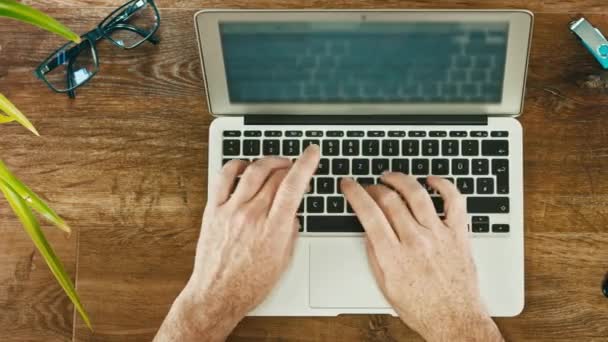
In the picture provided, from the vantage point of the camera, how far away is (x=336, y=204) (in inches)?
36.9

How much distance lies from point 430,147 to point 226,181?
0.31 meters

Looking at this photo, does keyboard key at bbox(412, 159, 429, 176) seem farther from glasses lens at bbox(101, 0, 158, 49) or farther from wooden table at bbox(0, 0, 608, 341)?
glasses lens at bbox(101, 0, 158, 49)

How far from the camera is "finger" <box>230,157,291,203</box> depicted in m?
0.91

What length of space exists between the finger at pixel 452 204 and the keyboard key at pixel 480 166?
0.05 meters

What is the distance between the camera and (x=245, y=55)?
90 cm

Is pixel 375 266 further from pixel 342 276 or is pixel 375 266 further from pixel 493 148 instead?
pixel 493 148

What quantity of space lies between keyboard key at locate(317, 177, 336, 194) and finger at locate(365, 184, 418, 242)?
0.24 feet

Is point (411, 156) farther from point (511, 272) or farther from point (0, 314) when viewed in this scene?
point (0, 314)

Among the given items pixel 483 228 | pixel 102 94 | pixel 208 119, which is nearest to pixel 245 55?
pixel 208 119

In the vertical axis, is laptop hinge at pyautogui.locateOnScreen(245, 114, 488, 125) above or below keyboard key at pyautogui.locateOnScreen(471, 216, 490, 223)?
above

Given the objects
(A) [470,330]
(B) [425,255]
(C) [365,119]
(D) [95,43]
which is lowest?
(A) [470,330]

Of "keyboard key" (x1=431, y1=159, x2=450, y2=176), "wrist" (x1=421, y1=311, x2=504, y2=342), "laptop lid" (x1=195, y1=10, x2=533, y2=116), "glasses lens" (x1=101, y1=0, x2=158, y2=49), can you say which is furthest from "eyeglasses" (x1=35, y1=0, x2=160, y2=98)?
"wrist" (x1=421, y1=311, x2=504, y2=342)

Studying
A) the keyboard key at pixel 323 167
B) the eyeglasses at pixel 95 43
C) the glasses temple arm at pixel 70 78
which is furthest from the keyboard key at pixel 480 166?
the glasses temple arm at pixel 70 78

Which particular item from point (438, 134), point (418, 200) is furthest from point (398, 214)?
point (438, 134)
